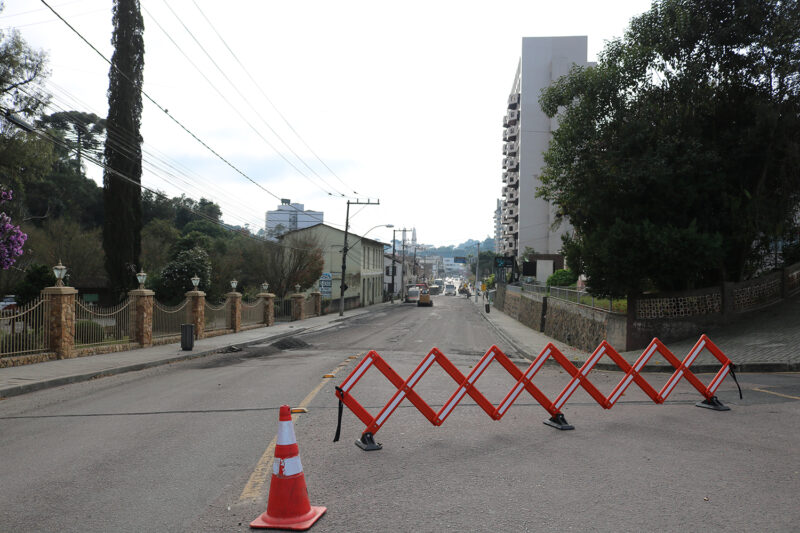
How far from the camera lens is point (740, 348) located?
46.1ft

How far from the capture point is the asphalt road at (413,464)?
4156 mm

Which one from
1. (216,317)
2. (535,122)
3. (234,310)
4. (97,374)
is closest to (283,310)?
(234,310)

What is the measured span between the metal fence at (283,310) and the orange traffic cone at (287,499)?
3673cm

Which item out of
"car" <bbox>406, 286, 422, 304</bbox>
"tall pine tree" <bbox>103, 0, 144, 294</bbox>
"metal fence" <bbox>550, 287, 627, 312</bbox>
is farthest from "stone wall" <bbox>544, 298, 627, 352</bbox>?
"car" <bbox>406, 286, 422, 304</bbox>

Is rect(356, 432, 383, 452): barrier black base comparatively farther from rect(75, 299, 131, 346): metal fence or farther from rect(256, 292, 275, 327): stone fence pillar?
rect(256, 292, 275, 327): stone fence pillar

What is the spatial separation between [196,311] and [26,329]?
31.9 feet

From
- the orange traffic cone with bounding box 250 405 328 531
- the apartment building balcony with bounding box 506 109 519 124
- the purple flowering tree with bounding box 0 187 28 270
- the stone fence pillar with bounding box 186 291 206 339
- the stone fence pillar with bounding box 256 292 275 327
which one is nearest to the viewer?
the orange traffic cone with bounding box 250 405 328 531

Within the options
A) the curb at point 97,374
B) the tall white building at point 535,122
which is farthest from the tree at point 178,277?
the tall white building at point 535,122

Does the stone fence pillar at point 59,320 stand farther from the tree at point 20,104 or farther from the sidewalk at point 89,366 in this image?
the tree at point 20,104

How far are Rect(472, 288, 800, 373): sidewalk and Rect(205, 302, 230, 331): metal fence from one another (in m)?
14.7

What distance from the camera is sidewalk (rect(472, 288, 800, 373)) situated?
40.5 feet

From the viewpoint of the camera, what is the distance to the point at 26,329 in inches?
550

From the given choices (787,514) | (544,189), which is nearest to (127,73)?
(544,189)

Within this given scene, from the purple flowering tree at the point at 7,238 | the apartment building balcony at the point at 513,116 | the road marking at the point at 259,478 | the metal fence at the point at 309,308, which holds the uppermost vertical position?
the apartment building balcony at the point at 513,116
